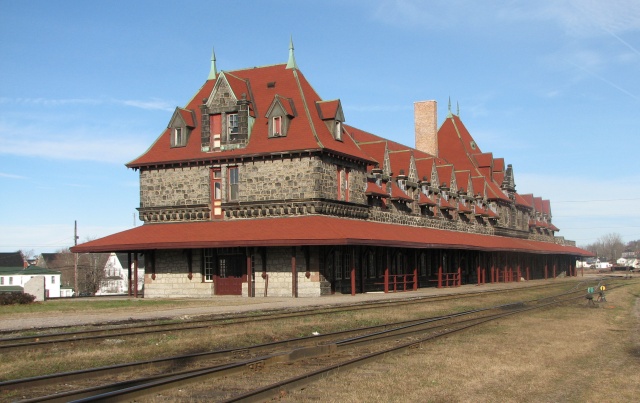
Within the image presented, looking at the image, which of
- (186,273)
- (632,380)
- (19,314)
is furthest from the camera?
(186,273)

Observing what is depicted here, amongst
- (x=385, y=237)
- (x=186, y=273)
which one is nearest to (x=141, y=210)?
(x=186, y=273)

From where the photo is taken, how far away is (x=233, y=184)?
35562 millimetres

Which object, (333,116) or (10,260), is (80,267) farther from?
(333,116)

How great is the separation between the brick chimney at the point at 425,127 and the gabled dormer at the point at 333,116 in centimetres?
2568

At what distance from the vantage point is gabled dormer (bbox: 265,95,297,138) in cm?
3491

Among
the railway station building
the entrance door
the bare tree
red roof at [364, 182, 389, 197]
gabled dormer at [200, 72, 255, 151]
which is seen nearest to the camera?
the railway station building

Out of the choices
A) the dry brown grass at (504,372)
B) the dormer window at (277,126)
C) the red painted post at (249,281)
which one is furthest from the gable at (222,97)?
the dry brown grass at (504,372)

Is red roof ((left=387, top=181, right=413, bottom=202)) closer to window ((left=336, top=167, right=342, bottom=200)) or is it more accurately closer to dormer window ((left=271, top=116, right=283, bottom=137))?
window ((left=336, top=167, right=342, bottom=200))

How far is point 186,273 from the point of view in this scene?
35.4 m

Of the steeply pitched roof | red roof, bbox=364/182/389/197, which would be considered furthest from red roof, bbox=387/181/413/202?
the steeply pitched roof

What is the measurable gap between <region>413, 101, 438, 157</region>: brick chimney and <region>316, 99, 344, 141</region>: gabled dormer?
1011 inches

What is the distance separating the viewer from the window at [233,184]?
116 feet

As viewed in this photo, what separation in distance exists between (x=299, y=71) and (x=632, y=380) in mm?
29516

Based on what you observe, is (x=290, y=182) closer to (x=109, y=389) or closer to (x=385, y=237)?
(x=385, y=237)
